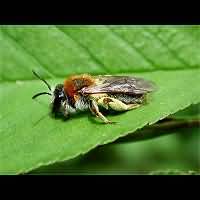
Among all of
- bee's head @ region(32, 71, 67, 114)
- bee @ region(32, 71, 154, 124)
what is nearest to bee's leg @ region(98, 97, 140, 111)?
bee @ region(32, 71, 154, 124)

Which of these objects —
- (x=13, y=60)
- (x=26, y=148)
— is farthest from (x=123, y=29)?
(x=26, y=148)

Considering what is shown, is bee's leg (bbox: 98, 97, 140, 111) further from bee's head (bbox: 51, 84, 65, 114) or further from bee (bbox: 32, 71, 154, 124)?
bee's head (bbox: 51, 84, 65, 114)

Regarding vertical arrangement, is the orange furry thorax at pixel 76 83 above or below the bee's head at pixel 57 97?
above

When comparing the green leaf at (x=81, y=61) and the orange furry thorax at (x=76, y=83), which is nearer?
the green leaf at (x=81, y=61)

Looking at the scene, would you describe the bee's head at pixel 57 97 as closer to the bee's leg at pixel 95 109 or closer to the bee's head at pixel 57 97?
the bee's head at pixel 57 97

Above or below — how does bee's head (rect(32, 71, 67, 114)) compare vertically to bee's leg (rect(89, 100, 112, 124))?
above

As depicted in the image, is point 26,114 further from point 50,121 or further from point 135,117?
point 135,117

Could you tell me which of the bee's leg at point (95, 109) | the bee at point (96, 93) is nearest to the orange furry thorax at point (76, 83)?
the bee at point (96, 93)
